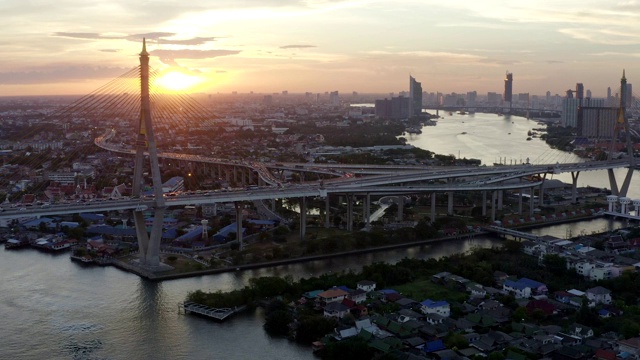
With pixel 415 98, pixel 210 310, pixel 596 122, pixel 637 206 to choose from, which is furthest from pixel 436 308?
pixel 415 98

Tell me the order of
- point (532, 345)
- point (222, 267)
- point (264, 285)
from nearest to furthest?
point (532, 345) → point (264, 285) → point (222, 267)

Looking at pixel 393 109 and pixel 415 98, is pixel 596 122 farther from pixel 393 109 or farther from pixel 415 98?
pixel 415 98

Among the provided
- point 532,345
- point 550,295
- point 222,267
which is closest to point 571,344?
point 532,345

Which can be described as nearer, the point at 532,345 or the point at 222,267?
the point at 532,345

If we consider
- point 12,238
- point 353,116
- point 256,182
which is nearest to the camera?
point 12,238

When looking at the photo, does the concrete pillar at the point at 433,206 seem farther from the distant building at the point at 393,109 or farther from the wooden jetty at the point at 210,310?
the distant building at the point at 393,109

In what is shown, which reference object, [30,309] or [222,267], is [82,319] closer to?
[30,309]

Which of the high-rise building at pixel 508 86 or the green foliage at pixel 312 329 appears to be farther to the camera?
the high-rise building at pixel 508 86

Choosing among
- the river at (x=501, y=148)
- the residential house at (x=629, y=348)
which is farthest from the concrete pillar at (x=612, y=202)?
the residential house at (x=629, y=348)
